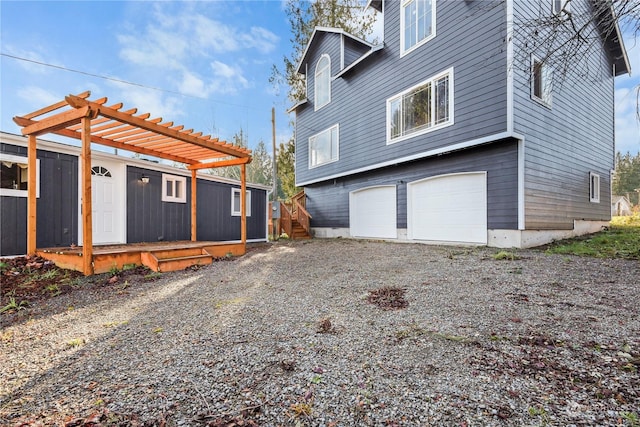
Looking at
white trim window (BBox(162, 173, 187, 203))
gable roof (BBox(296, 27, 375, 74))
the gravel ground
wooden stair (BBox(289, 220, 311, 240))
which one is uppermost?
gable roof (BBox(296, 27, 375, 74))

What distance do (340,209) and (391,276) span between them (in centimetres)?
738

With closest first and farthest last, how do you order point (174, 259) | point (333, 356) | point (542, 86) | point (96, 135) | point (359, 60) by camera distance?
point (333, 356)
point (174, 259)
point (96, 135)
point (542, 86)
point (359, 60)

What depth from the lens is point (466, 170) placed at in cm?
735

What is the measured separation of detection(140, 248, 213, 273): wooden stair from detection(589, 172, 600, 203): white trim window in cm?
1149

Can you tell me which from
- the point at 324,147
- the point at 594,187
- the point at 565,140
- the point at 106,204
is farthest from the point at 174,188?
the point at 594,187

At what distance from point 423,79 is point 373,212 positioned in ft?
14.3

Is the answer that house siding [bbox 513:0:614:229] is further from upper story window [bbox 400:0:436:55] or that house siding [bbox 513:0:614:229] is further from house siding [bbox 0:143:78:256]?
house siding [bbox 0:143:78:256]

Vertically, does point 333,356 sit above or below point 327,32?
below

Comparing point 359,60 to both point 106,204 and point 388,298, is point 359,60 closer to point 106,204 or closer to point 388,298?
point 106,204

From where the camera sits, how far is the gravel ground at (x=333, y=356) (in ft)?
4.96

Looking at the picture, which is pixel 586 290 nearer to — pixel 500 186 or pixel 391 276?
pixel 391 276

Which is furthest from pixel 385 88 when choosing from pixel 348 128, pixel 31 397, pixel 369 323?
pixel 31 397

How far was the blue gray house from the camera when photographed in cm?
655

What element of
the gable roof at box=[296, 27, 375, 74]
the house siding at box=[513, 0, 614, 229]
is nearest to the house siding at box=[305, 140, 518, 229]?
the house siding at box=[513, 0, 614, 229]
